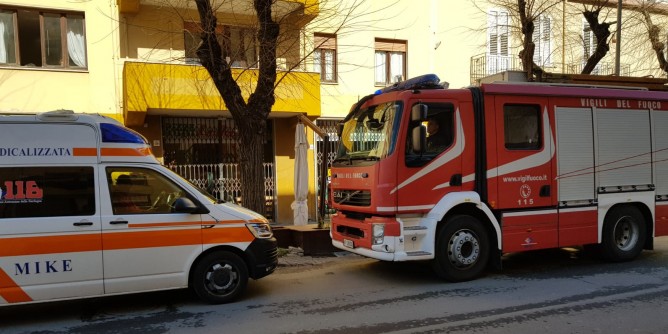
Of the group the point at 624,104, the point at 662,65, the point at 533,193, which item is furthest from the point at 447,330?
the point at 662,65

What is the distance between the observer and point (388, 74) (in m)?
16.2

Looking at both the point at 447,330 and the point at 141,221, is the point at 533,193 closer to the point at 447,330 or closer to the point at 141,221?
the point at 447,330

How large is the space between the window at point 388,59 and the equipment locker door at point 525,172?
868 cm

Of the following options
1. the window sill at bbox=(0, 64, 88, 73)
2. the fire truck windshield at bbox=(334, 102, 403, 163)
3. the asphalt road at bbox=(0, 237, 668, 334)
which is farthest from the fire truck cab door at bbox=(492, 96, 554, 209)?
the window sill at bbox=(0, 64, 88, 73)

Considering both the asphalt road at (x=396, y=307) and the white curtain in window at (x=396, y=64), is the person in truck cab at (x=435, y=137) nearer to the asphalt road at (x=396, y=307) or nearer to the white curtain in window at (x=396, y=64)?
the asphalt road at (x=396, y=307)

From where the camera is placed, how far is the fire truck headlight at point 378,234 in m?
6.75

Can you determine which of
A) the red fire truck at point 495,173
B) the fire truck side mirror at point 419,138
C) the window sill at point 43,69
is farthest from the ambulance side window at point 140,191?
the window sill at point 43,69

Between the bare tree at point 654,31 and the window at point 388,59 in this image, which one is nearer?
the window at point 388,59

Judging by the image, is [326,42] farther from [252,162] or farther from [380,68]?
[252,162]

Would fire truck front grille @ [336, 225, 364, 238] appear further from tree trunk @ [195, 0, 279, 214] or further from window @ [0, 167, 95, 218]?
window @ [0, 167, 95, 218]

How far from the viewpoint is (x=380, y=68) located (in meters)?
16.1

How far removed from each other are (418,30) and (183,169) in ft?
28.7

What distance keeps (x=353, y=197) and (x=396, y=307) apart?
78.3 inches

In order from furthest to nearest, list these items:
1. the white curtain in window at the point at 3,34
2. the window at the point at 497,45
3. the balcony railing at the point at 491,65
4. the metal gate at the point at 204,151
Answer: the window at the point at 497,45
the balcony railing at the point at 491,65
the metal gate at the point at 204,151
the white curtain in window at the point at 3,34
